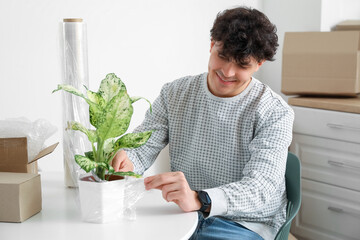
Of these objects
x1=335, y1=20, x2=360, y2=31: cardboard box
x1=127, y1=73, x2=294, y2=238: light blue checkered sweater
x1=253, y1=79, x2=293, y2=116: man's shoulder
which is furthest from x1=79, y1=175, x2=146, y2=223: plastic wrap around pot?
x1=335, y1=20, x2=360, y2=31: cardboard box

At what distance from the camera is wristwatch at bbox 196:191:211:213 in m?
1.28

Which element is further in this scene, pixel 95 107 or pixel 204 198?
pixel 204 198

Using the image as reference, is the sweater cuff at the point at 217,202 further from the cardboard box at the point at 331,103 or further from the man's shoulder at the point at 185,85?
the cardboard box at the point at 331,103

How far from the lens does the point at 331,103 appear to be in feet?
7.91

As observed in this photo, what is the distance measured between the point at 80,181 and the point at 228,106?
669mm

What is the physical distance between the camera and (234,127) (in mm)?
1638

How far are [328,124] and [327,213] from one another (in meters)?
0.46

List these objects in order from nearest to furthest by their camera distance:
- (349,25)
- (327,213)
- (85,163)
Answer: (85,163) → (327,213) → (349,25)

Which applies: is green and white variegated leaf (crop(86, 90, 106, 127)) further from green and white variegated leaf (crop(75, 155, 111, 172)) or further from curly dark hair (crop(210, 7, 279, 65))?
curly dark hair (crop(210, 7, 279, 65))

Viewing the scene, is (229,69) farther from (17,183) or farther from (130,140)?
(17,183)

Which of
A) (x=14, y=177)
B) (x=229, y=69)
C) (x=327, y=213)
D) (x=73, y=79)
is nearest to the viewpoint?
(x=14, y=177)

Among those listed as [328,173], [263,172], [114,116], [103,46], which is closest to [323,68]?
[328,173]

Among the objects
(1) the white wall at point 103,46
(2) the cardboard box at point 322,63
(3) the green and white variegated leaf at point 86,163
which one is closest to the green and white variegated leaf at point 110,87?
(3) the green and white variegated leaf at point 86,163

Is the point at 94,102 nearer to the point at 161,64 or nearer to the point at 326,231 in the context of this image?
the point at 161,64
